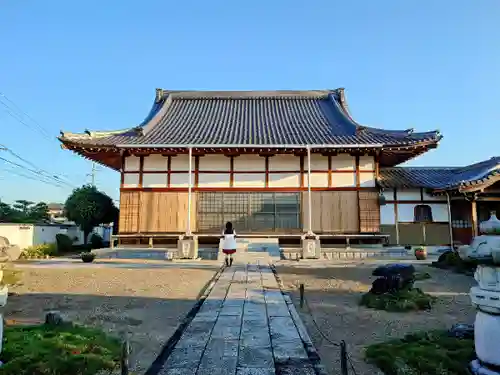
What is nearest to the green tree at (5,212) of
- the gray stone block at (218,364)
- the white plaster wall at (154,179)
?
the white plaster wall at (154,179)

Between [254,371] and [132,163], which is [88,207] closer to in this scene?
[132,163]

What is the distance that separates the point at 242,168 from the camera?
706 inches

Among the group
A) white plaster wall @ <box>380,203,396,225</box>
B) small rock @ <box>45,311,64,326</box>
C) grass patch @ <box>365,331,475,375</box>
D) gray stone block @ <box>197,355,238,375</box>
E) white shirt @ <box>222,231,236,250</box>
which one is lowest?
grass patch @ <box>365,331,475,375</box>

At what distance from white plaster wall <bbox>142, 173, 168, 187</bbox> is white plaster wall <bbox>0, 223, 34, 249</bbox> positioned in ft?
27.7

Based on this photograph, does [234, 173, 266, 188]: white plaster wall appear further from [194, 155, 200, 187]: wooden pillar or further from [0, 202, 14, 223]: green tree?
[0, 202, 14, 223]: green tree

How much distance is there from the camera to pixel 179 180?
17781mm

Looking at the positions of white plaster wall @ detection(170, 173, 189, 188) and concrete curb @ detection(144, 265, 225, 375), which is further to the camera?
white plaster wall @ detection(170, 173, 189, 188)

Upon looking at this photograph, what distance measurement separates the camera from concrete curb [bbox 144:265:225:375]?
3.44m

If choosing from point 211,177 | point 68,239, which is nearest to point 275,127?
point 211,177

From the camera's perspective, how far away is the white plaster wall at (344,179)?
689 inches

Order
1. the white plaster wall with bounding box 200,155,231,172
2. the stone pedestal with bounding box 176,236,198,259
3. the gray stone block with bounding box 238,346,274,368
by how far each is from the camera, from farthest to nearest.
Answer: the white plaster wall with bounding box 200,155,231,172, the stone pedestal with bounding box 176,236,198,259, the gray stone block with bounding box 238,346,274,368

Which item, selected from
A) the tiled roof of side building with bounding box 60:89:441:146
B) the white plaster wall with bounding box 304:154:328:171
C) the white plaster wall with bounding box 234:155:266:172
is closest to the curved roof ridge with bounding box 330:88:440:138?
the tiled roof of side building with bounding box 60:89:441:146

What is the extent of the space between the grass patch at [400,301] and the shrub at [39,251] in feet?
57.3

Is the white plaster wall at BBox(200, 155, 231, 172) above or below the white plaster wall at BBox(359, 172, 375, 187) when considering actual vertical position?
above
